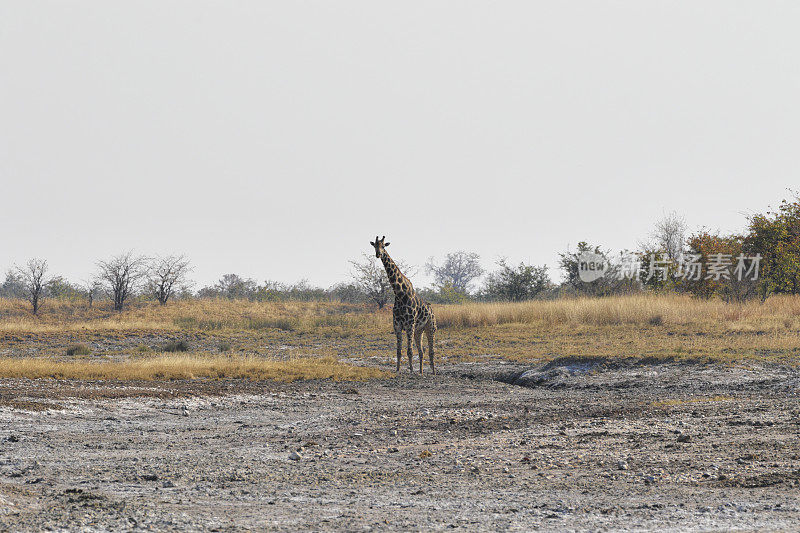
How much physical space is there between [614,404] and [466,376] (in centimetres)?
759

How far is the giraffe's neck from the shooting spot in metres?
21.8

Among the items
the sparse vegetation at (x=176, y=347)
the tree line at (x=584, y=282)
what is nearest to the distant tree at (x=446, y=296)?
the tree line at (x=584, y=282)

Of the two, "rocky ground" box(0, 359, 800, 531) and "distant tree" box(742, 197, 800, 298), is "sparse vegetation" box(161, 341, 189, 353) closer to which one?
"rocky ground" box(0, 359, 800, 531)

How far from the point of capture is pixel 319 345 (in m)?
29.6

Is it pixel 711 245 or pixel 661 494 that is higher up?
pixel 711 245

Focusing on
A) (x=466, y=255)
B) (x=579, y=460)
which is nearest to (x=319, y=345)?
(x=579, y=460)

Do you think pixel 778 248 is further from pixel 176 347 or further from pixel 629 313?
pixel 176 347

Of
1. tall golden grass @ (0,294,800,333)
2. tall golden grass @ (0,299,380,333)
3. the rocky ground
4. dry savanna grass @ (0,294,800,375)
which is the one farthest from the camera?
tall golden grass @ (0,299,380,333)

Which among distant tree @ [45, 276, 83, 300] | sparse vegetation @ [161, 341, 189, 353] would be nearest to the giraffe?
sparse vegetation @ [161, 341, 189, 353]

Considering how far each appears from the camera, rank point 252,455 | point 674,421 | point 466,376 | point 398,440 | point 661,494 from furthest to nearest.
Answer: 1. point 466,376
2. point 674,421
3. point 398,440
4. point 252,455
5. point 661,494

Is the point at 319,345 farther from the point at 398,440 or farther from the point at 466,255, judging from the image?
the point at 466,255

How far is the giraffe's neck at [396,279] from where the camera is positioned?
21828mm

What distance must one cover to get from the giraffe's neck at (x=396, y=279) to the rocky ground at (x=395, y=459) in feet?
18.8

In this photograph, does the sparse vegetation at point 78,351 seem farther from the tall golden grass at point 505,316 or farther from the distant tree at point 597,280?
the distant tree at point 597,280
